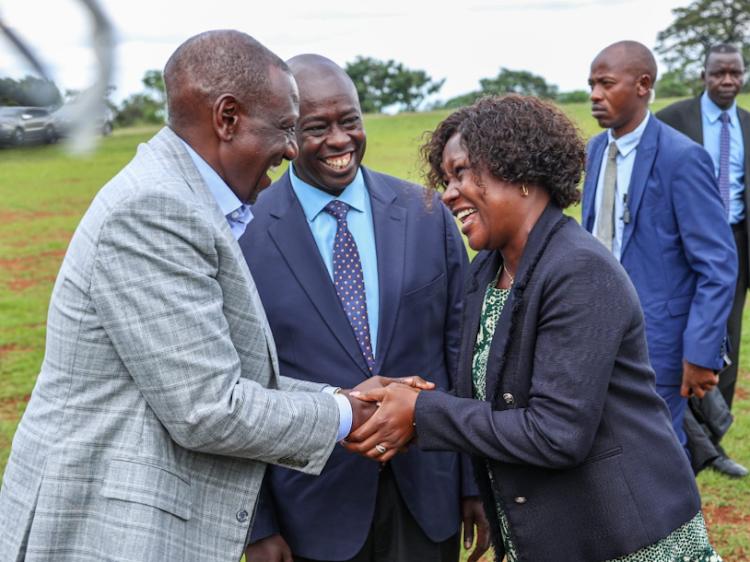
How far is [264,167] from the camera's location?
2.43 m

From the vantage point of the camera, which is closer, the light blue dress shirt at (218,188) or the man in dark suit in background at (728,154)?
the light blue dress shirt at (218,188)

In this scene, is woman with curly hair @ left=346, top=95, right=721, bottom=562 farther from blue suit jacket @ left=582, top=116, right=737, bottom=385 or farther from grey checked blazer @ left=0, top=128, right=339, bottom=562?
blue suit jacket @ left=582, top=116, right=737, bottom=385

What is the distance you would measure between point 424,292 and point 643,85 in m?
2.69

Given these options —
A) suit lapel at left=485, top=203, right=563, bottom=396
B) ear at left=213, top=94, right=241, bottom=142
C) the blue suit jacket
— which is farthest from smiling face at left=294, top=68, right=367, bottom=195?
the blue suit jacket

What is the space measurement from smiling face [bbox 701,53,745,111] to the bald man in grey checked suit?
522 centimetres

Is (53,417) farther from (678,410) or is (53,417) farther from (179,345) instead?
(678,410)

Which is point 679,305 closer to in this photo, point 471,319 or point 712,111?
point 471,319

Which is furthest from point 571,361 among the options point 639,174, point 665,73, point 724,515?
point 665,73

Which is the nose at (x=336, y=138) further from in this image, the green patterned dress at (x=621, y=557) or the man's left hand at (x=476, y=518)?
the man's left hand at (x=476, y=518)

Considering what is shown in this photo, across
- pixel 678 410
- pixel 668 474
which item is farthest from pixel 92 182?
pixel 668 474

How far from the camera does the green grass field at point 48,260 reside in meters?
1.52

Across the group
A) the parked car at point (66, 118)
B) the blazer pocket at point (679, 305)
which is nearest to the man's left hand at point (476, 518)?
the blazer pocket at point (679, 305)

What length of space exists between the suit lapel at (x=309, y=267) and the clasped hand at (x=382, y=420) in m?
0.21

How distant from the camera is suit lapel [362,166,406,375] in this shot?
2938 mm
